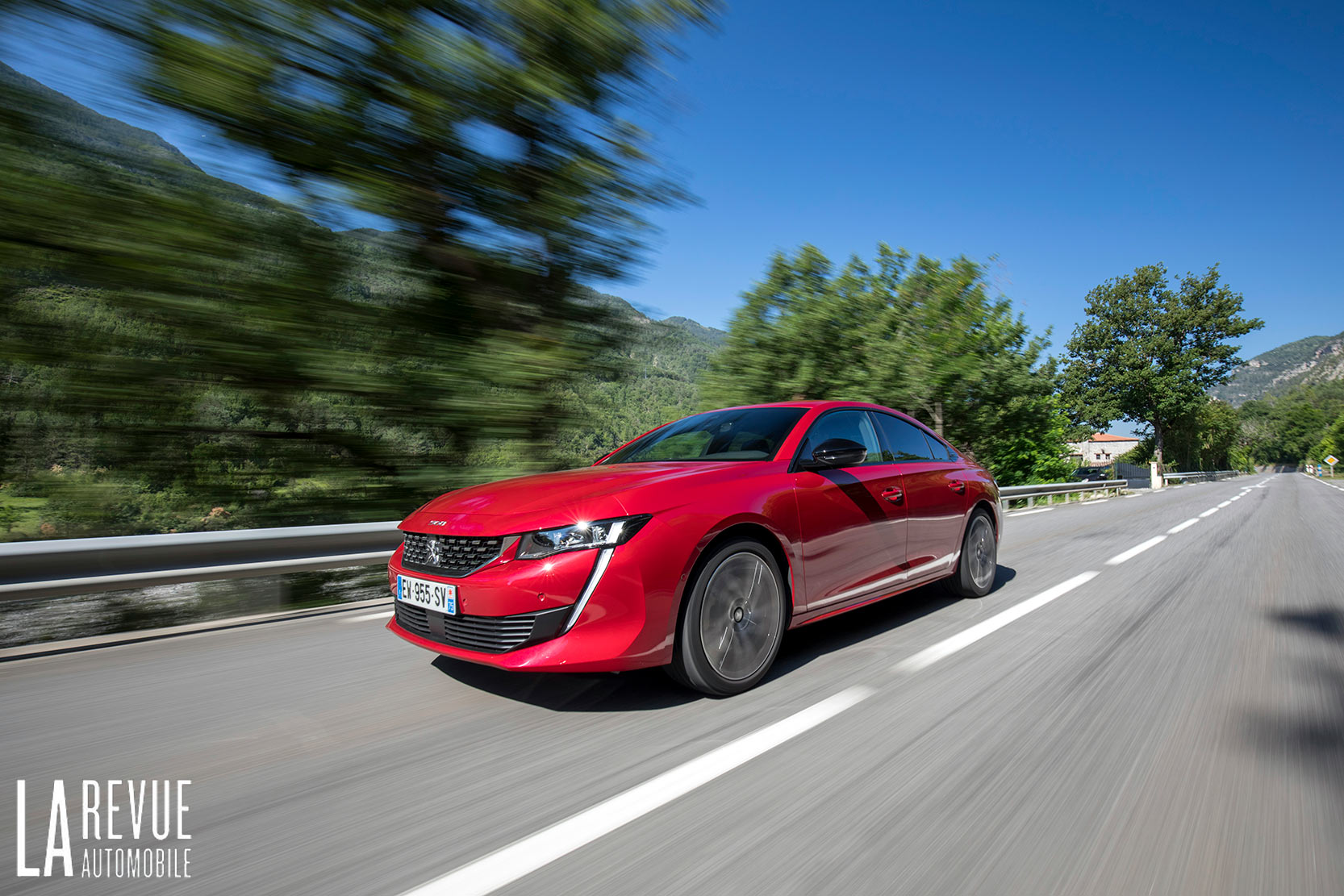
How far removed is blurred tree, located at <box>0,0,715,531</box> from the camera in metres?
5.27

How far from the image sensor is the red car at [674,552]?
9.73 feet

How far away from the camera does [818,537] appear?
3875 millimetres

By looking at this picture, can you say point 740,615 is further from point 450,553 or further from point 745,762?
point 450,553

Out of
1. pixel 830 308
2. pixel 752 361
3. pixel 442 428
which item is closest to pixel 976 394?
pixel 830 308

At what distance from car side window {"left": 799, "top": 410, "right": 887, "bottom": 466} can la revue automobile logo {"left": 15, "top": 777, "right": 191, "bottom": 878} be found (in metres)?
3.04

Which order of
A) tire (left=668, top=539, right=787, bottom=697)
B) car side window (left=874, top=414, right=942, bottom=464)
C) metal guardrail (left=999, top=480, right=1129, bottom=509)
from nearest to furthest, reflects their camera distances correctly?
tire (left=668, top=539, right=787, bottom=697) < car side window (left=874, top=414, right=942, bottom=464) < metal guardrail (left=999, top=480, right=1129, bottom=509)

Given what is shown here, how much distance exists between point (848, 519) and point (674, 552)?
4.45 ft

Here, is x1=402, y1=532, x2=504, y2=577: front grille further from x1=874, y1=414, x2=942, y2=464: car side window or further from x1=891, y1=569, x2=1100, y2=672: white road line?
x1=874, y1=414, x2=942, y2=464: car side window

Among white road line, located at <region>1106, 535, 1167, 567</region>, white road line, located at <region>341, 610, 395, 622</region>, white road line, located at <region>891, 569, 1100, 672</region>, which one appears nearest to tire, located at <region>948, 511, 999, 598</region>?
white road line, located at <region>891, 569, 1100, 672</region>

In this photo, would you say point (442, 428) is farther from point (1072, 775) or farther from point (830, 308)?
point (830, 308)

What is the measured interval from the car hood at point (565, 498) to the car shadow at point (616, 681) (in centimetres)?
65

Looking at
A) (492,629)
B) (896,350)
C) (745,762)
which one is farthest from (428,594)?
(896,350)

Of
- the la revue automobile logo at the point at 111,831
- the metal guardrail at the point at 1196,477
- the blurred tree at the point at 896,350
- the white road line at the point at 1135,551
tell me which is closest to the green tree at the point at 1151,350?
the metal guardrail at the point at 1196,477

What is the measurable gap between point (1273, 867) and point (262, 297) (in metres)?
6.79
